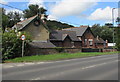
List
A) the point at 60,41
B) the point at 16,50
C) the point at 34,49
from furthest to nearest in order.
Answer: the point at 60,41 < the point at 34,49 < the point at 16,50

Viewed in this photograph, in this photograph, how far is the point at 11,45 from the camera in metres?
19.8

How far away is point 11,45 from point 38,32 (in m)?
14.0

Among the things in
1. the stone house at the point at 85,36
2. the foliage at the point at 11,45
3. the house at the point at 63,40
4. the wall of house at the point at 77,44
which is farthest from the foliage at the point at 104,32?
the foliage at the point at 11,45

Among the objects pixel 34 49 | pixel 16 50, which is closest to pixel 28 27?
pixel 34 49

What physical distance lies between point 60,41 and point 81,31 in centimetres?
1046

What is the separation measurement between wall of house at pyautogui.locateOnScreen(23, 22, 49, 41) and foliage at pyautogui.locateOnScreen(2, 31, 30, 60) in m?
11.4

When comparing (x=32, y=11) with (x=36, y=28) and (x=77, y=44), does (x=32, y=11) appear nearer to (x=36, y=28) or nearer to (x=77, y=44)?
(x=77, y=44)

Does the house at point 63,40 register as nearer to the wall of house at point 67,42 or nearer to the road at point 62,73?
the wall of house at point 67,42

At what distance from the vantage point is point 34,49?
926 inches

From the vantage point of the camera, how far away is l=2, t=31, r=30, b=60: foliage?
18.9m

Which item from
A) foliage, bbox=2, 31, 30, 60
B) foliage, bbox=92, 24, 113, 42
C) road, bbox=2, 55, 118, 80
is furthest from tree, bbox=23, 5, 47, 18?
road, bbox=2, 55, 118, 80

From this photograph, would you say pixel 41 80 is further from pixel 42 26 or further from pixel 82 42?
pixel 82 42

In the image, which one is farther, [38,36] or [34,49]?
[38,36]

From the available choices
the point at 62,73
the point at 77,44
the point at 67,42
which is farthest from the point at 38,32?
the point at 62,73
